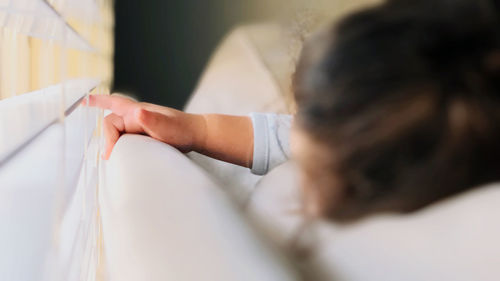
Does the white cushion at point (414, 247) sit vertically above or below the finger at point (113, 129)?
above

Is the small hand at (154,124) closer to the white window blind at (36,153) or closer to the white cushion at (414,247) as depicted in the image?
the white window blind at (36,153)

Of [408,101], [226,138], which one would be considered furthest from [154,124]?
[408,101]

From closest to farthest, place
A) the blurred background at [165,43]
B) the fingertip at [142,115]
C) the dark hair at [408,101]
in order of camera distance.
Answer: the dark hair at [408,101] < the fingertip at [142,115] < the blurred background at [165,43]

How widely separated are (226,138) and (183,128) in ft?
0.23

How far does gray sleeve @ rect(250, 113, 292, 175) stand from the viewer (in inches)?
24.6

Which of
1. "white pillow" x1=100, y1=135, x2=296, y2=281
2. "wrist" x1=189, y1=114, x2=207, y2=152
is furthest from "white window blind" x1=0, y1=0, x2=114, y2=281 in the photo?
"wrist" x1=189, y1=114, x2=207, y2=152

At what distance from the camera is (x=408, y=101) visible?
155mm

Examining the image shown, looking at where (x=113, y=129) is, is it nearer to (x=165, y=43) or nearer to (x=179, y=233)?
(x=179, y=233)

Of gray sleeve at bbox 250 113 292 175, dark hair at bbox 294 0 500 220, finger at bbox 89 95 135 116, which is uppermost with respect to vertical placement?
dark hair at bbox 294 0 500 220

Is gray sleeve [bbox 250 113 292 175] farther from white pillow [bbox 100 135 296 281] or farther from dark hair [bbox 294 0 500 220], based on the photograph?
dark hair [bbox 294 0 500 220]

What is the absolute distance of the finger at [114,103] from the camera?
59cm

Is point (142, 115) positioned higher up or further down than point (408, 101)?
further down

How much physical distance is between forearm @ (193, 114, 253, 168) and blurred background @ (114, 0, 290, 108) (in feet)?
1.10

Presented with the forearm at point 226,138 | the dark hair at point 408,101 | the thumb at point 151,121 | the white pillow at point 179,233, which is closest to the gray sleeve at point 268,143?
the forearm at point 226,138
